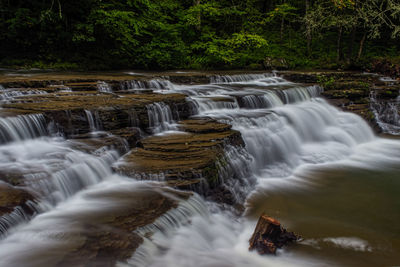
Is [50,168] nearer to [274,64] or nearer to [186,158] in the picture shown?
[186,158]

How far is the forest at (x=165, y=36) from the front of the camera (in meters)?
12.5

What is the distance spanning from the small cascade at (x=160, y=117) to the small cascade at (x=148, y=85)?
2.50 m

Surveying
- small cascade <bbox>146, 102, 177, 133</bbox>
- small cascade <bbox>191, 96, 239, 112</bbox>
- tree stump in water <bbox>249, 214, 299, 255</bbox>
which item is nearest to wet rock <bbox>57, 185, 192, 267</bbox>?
tree stump in water <bbox>249, 214, 299, 255</bbox>

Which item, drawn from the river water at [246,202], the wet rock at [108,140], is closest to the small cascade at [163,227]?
the river water at [246,202]

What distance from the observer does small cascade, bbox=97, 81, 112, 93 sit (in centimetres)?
822

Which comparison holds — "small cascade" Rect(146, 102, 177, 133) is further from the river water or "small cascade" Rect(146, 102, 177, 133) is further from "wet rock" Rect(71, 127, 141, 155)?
"wet rock" Rect(71, 127, 141, 155)

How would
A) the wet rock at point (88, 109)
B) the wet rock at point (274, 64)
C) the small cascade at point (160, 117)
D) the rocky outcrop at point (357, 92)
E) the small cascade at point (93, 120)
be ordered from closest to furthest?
the wet rock at point (88, 109), the small cascade at point (93, 120), the small cascade at point (160, 117), the rocky outcrop at point (357, 92), the wet rock at point (274, 64)

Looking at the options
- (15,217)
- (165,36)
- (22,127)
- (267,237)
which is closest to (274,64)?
(165,36)

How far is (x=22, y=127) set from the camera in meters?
5.24

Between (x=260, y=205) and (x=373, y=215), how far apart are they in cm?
170

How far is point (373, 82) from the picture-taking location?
12.5 m

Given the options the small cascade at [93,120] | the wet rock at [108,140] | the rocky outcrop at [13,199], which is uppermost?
the small cascade at [93,120]

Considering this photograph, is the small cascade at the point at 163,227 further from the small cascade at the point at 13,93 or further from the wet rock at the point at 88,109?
the small cascade at the point at 13,93

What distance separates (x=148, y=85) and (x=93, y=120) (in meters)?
3.88
